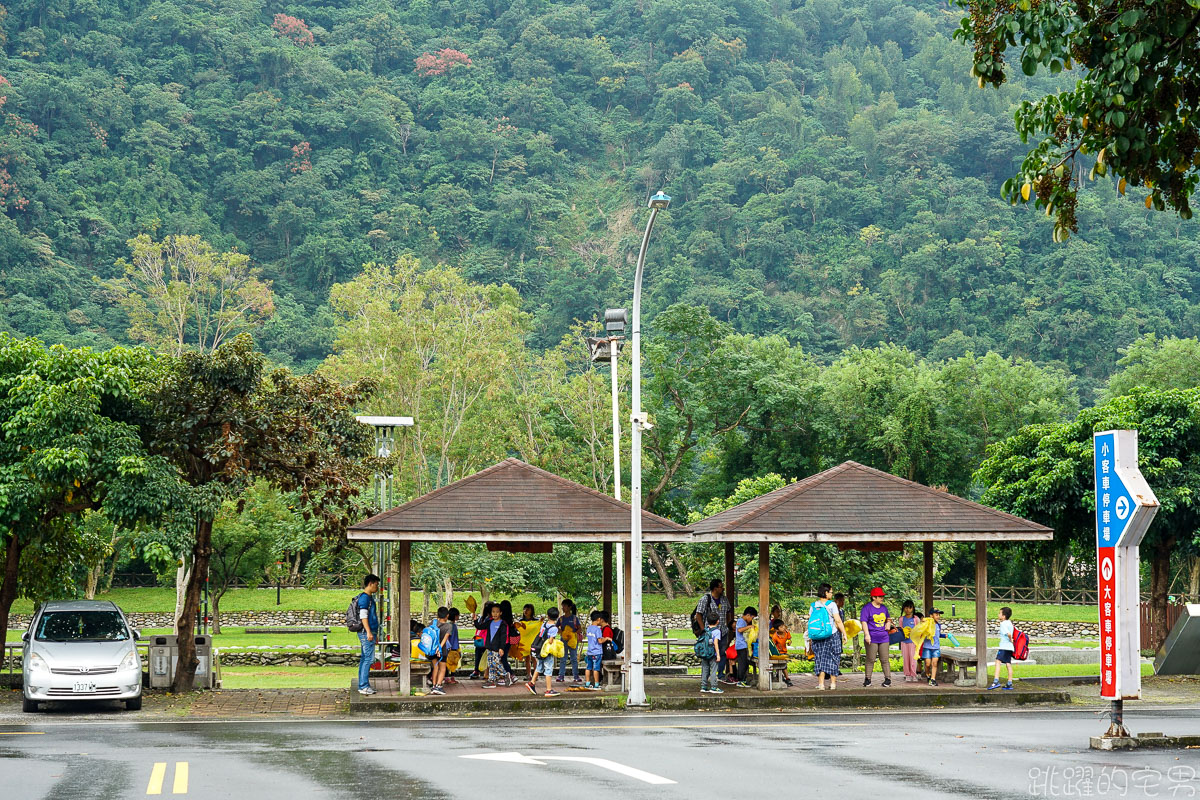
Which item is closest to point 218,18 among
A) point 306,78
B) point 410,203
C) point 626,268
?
point 306,78

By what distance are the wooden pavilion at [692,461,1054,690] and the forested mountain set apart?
64.3 metres

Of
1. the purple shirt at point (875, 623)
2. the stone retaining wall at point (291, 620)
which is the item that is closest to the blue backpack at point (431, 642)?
the purple shirt at point (875, 623)

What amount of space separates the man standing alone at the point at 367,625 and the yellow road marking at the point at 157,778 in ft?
23.8

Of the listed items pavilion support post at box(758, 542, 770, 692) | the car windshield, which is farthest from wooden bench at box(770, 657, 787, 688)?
the car windshield

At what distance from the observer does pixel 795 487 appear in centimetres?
2148

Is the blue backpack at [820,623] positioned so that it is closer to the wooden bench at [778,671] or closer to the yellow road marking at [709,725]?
the wooden bench at [778,671]

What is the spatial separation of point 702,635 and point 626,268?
270 ft

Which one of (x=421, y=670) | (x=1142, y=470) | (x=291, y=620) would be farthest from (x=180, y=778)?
(x=291, y=620)

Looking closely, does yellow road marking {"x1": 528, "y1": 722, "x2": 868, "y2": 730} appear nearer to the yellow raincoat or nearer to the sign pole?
the sign pole

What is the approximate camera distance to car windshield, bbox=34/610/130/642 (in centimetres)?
1905

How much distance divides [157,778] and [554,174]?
352 feet

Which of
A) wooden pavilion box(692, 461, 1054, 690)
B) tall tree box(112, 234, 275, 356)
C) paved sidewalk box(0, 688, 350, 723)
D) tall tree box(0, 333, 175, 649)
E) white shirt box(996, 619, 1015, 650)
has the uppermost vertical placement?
tall tree box(112, 234, 275, 356)

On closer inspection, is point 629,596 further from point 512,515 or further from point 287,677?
point 287,677

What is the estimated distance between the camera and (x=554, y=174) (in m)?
116
